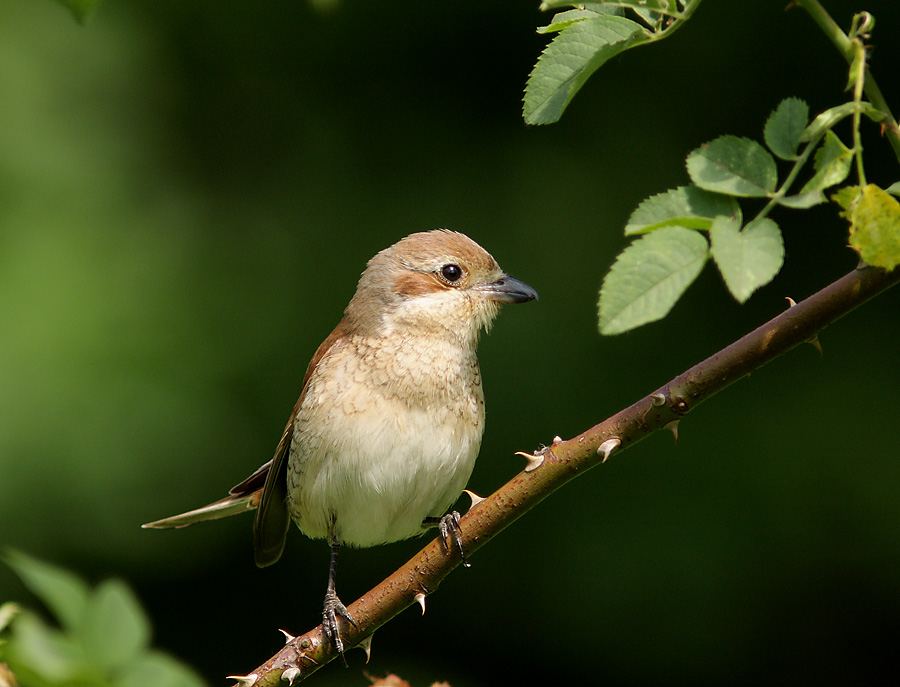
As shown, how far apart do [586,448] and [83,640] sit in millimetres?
1117

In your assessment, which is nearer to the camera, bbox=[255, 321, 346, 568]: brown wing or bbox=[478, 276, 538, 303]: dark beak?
bbox=[478, 276, 538, 303]: dark beak

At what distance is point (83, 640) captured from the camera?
94 cm

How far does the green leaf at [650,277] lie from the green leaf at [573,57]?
0.33 m

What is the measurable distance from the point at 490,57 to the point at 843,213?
4.64 metres

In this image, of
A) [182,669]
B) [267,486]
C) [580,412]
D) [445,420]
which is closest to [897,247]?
[182,669]

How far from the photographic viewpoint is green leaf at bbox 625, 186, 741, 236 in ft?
4.47

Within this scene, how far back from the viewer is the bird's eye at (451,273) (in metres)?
3.47

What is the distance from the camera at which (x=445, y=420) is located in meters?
3.17

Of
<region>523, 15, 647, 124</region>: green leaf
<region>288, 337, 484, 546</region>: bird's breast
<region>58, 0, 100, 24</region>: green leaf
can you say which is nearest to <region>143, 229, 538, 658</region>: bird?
<region>288, 337, 484, 546</region>: bird's breast

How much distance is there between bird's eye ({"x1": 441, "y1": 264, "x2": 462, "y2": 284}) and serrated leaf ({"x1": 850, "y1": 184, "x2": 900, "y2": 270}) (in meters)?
2.24

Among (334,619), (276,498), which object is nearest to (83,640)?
(334,619)

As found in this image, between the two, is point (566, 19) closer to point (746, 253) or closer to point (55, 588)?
point (746, 253)

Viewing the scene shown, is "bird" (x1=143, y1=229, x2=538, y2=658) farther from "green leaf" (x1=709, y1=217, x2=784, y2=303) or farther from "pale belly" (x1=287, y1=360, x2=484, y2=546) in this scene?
"green leaf" (x1=709, y1=217, x2=784, y2=303)

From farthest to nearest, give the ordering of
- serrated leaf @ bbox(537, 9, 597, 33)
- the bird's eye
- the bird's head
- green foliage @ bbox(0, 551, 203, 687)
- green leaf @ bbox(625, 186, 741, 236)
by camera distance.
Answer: the bird's eye < the bird's head < serrated leaf @ bbox(537, 9, 597, 33) < green leaf @ bbox(625, 186, 741, 236) < green foliage @ bbox(0, 551, 203, 687)
